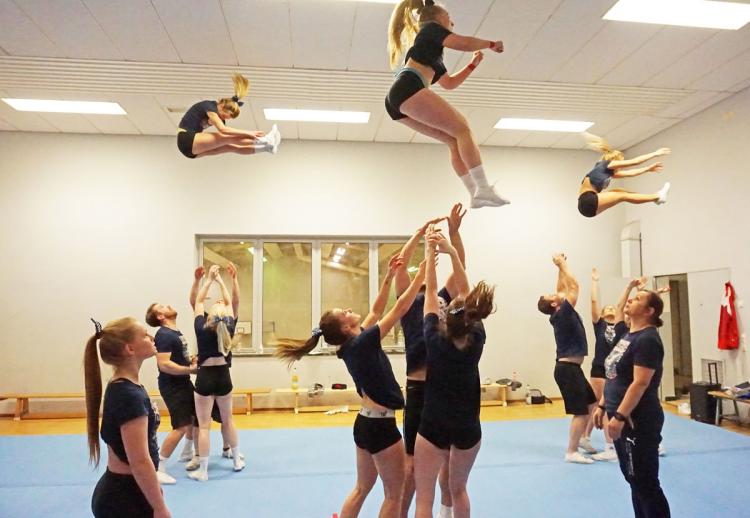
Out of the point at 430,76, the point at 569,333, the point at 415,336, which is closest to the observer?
the point at 430,76

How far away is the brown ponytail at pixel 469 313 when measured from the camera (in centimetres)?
260

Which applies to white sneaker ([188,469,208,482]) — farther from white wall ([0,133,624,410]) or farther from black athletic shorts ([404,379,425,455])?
white wall ([0,133,624,410])

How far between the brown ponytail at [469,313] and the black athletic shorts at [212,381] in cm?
273

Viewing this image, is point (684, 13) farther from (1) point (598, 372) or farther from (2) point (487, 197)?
(2) point (487, 197)

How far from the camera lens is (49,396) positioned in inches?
288

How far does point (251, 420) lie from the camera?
281 inches

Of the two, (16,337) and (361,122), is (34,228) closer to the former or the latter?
(16,337)

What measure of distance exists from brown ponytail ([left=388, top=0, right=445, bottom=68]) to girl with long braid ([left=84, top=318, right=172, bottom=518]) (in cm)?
172

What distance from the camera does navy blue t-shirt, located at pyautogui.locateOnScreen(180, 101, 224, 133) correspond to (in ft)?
10.8

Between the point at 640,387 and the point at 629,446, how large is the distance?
1.13ft

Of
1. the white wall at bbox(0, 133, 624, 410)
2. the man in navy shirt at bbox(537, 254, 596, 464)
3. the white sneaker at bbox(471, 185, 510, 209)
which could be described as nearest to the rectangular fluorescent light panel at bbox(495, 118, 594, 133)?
the white wall at bbox(0, 133, 624, 410)

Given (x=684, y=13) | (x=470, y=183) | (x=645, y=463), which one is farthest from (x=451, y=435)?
→ (x=684, y=13)

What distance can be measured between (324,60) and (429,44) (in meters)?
3.76

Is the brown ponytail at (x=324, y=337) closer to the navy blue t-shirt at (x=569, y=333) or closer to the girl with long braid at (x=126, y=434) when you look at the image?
the girl with long braid at (x=126, y=434)
